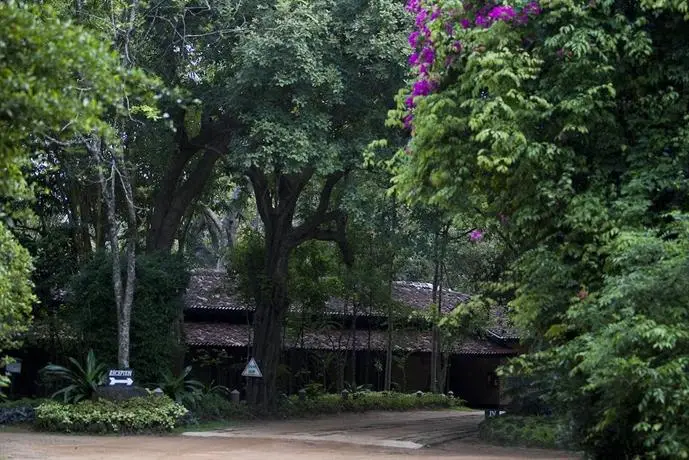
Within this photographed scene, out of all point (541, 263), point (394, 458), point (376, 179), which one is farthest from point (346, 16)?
point (541, 263)

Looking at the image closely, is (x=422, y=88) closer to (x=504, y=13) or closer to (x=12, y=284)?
(x=504, y=13)

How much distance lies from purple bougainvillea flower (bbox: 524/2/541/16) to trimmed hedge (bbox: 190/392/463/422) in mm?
13614

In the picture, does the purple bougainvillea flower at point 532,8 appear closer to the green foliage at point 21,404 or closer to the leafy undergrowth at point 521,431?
the leafy undergrowth at point 521,431

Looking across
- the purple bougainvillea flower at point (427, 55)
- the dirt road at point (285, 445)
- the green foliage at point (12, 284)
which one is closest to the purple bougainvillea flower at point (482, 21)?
the purple bougainvillea flower at point (427, 55)

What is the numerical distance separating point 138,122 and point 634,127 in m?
12.3

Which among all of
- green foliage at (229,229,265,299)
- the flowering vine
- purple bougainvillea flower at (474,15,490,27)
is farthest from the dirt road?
purple bougainvillea flower at (474,15,490,27)

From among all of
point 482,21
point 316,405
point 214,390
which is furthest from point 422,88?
point 316,405

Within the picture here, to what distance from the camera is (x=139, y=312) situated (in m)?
22.1

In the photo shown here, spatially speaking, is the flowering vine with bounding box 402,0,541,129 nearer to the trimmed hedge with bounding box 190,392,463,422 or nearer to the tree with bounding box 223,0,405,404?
the tree with bounding box 223,0,405,404

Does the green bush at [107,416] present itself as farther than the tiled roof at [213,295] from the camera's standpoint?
No

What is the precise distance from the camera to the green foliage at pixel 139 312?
22.1 metres

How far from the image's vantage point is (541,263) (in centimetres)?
1080

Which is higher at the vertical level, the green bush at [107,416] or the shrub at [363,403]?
the green bush at [107,416]

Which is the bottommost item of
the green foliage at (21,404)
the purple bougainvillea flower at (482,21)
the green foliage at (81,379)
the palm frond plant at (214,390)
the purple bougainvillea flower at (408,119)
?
the green foliage at (21,404)
